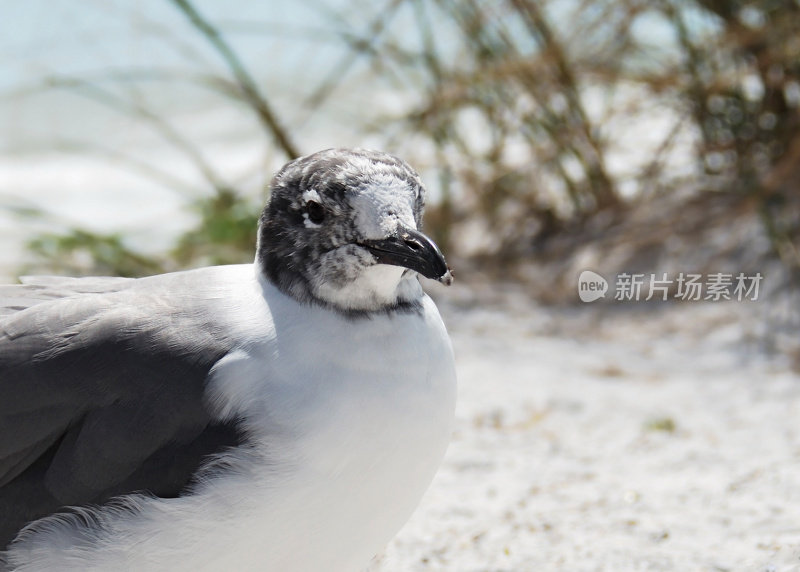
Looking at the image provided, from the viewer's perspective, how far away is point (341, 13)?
492 centimetres

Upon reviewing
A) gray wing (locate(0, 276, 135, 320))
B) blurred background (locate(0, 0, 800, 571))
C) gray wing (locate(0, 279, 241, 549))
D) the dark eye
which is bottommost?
gray wing (locate(0, 279, 241, 549))

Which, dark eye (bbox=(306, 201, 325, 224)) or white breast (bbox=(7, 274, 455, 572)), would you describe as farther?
dark eye (bbox=(306, 201, 325, 224))

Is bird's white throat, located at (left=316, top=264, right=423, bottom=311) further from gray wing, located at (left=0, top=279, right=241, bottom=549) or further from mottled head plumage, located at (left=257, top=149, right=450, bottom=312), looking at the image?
gray wing, located at (left=0, top=279, right=241, bottom=549)

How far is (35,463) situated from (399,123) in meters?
3.49

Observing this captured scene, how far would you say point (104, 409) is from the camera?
1.74m

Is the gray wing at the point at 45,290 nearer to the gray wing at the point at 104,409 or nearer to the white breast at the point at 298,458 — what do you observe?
the gray wing at the point at 104,409

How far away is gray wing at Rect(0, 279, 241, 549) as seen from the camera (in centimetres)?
172

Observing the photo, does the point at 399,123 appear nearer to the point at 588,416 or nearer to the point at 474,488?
the point at 588,416

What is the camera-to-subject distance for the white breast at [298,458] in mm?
1682


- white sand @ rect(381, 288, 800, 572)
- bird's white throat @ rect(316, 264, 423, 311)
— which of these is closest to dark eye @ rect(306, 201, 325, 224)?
bird's white throat @ rect(316, 264, 423, 311)

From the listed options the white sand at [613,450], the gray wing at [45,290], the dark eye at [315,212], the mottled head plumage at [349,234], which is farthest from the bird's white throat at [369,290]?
the white sand at [613,450]

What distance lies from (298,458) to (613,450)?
70.1 inches

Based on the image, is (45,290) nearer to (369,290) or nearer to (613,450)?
(369,290)

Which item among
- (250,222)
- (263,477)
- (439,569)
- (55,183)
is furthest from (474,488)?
(55,183)
